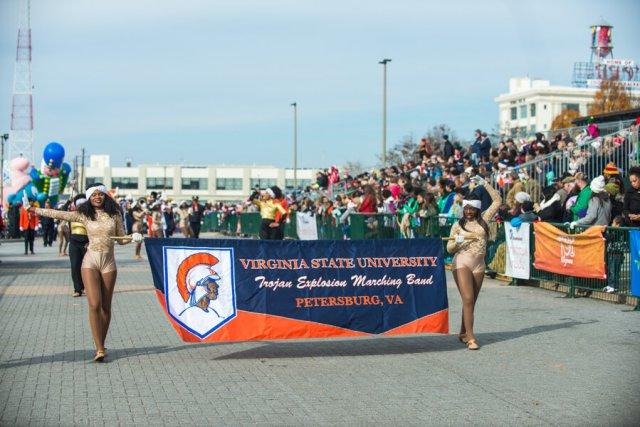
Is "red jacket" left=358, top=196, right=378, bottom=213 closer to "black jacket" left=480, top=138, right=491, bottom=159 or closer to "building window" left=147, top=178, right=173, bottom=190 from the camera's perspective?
"black jacket" left=480, top=138, right=491, bottom=159

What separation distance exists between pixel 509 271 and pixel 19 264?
13.7 m

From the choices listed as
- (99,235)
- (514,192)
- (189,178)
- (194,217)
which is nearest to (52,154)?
(194,217)

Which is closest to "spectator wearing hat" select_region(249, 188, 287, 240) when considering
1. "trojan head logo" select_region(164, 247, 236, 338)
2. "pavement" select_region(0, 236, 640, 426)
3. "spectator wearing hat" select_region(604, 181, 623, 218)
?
"spectator wearing hat" select_region(604, 181, 623, 218)

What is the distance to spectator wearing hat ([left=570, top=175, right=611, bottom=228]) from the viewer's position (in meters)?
15.8

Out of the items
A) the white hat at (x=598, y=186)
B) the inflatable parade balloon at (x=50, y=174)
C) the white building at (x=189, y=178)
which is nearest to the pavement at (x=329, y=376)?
the white hat at (x=598, y=186)

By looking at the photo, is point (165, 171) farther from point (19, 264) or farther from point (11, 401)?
point (11, 401)

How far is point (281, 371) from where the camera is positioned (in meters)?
9.39

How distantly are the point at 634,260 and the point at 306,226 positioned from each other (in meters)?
21.0

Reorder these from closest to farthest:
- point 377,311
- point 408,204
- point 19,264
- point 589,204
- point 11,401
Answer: point 11,401, point 377,311, point 589,204, point 408,204, point 19,264

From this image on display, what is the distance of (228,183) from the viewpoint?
458 ft

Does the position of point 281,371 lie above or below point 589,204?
below

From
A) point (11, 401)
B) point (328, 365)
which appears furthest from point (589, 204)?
point (11, 401)

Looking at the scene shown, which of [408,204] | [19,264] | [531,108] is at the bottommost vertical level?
[19,264]

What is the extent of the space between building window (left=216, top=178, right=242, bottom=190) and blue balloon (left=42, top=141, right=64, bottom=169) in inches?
3657
